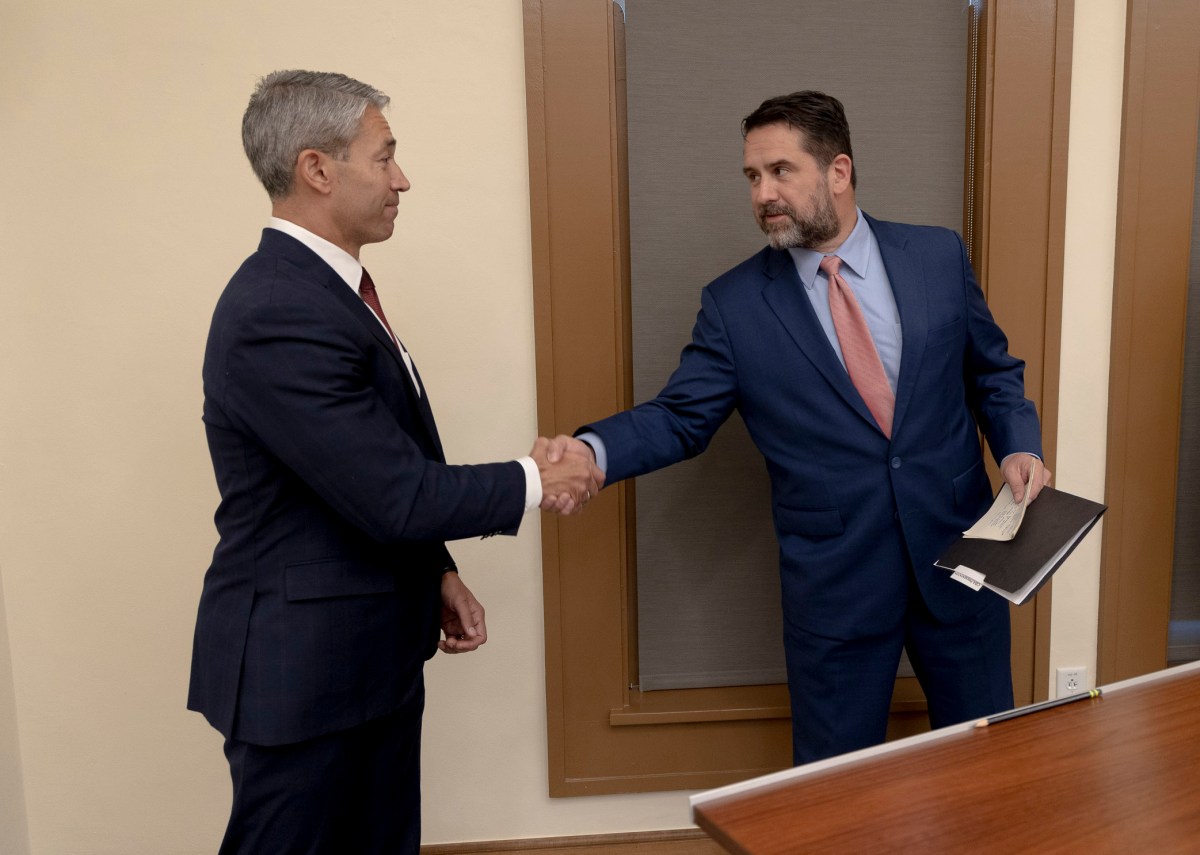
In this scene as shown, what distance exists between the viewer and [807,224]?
1949mm

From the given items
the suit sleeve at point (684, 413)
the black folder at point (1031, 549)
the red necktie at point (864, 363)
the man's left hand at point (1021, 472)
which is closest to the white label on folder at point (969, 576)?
the black folder at point (1031, 549)

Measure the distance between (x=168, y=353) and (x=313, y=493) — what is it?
102 centimetres

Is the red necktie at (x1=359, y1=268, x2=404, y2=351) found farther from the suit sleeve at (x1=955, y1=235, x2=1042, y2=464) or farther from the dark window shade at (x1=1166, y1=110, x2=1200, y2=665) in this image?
the dark window shade at (x1=1166, y1=110, x2=1200, y2=665)

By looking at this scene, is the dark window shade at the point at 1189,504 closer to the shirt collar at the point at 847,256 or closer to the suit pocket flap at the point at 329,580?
the shirt collar at the point at 847,256

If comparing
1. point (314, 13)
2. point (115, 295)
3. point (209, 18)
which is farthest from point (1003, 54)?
point (115, 295)

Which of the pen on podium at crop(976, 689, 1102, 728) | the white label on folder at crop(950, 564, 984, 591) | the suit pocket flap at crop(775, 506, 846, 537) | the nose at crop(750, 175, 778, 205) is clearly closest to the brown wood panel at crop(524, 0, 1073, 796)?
the nose at crop(750, 175, 778, 205)

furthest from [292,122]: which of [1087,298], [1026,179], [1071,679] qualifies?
[1071,679]

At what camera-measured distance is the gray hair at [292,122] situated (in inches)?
61.2

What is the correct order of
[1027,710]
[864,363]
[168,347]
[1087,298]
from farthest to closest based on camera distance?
[1087,298], [168,347], [864,363], [1027,710]

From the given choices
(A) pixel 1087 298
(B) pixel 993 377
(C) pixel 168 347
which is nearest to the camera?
(B) pixel 993 377

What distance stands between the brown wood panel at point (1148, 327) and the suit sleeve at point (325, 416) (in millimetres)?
1894

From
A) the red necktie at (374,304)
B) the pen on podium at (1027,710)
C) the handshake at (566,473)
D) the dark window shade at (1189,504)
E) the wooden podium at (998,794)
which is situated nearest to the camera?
the wooden podium at (998,794)

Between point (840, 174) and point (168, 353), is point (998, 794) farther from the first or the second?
point (168, 353)

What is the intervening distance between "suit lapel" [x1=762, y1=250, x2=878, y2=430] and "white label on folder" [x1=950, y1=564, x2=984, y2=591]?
0.37 m
